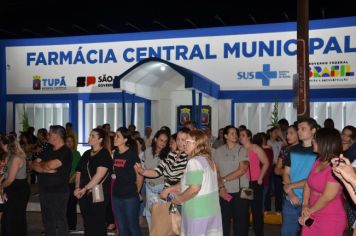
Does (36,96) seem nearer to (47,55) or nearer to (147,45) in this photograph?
(47,55)

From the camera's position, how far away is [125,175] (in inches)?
313

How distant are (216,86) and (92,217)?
850cm

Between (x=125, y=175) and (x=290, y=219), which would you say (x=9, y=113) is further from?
(x=290, y=219)

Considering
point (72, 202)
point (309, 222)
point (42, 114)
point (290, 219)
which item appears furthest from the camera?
point (42, 114)

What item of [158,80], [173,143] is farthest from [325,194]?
[158,80]

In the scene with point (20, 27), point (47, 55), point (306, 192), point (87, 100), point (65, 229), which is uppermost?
point (20, 27)

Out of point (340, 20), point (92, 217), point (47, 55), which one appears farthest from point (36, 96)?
point (92, 217)

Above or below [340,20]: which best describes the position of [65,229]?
below

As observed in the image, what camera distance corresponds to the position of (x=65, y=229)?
8508 mm

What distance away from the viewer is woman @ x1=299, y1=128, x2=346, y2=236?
525cm

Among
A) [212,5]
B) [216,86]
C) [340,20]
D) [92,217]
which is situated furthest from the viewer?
[212,5]

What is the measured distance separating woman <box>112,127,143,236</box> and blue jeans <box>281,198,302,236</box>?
86.0 inches

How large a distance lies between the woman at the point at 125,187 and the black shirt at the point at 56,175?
2.58ft

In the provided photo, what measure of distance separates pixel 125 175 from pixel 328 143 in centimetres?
347
